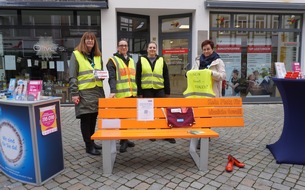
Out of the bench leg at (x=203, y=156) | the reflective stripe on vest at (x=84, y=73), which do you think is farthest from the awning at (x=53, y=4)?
the bench leg at (x=203, y=156)

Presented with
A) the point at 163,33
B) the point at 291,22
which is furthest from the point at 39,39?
the point at 291,22

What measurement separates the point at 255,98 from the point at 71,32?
644 cm

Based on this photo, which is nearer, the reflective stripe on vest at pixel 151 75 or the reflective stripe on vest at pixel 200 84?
the reflective stripe on vest at pixel 200 84

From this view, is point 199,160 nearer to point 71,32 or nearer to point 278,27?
point 71,32

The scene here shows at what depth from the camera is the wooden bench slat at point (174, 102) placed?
3650 millimetres

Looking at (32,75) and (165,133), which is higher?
(32,75)

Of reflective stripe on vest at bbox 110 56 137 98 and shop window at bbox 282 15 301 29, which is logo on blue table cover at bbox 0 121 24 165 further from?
shop window at bbox 282 15 301 29

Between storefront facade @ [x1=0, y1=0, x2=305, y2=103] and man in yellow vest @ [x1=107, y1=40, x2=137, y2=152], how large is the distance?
13.0ft

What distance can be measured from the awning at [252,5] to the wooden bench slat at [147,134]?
546 cm

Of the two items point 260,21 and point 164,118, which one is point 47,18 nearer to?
point 164,118

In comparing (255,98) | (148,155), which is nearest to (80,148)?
(148,155)

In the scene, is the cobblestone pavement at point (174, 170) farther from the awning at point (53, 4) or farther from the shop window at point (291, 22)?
the shop window at point (291, 22)

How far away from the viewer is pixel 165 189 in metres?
2.96

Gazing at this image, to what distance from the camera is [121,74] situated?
4020mm
